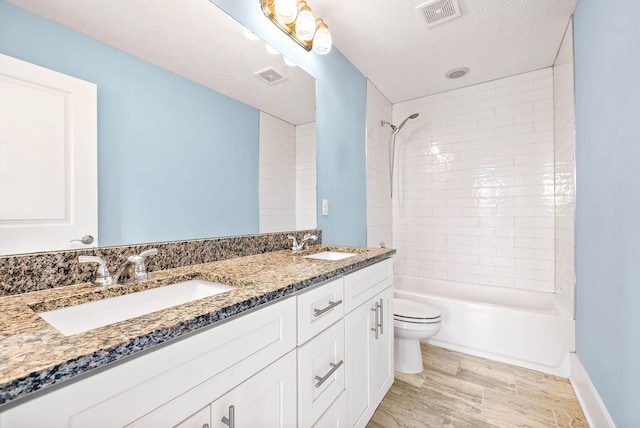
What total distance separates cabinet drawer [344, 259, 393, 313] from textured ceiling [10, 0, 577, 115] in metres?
0.97

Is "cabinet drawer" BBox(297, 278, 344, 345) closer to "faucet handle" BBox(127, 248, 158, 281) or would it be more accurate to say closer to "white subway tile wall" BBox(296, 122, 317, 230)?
"faucet handle" BBox(127, 248, 158, 281)

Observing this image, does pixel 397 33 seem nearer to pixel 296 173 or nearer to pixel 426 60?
pixel 426 60

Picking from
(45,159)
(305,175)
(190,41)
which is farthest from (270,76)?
(45,159)

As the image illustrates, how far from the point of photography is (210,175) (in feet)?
3.99

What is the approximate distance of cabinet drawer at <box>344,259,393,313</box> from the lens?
1191mm

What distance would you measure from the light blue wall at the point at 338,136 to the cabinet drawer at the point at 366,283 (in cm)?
56

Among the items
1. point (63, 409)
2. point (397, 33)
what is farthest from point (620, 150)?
point (63, 409)

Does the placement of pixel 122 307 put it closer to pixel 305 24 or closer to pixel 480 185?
pixel 305 24

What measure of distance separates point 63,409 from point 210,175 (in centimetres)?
92

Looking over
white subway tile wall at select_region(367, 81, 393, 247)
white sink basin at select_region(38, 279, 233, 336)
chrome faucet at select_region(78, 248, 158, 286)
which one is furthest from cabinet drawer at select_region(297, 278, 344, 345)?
white subway tile wall at select_region(367, 81, 393, 247)

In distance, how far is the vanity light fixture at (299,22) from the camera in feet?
4.81

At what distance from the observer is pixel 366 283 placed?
4.39 feet

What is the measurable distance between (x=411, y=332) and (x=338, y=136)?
1.45 metres

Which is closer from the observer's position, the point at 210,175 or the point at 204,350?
the point at 204,350
